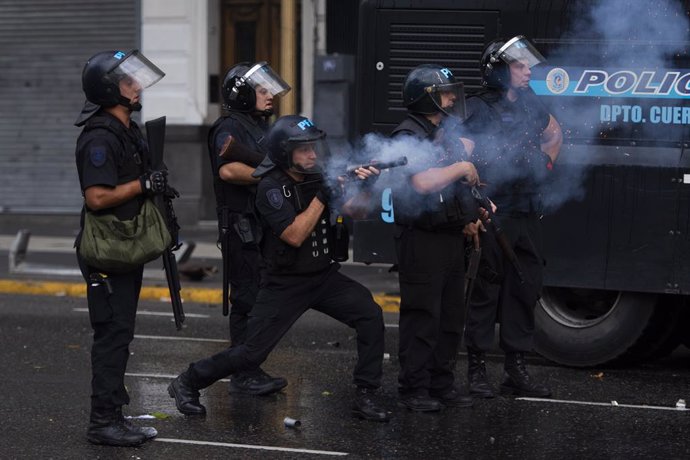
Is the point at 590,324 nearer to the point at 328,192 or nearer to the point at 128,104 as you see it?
the point at 328,192

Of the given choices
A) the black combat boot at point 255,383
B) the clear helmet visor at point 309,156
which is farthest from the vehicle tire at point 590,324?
the clear helmet visor at point 309,156

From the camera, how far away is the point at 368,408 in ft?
24.3

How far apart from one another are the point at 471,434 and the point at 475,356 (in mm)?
1017

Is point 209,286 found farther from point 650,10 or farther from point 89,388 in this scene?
point 650,10

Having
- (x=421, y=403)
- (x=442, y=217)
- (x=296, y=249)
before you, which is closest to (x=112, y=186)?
(x=296, y=249)

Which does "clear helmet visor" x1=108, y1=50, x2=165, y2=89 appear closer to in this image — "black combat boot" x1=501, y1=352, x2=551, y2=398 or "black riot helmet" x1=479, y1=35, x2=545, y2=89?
"black riot helmet" x1=479, y1=35, x2=545, y2=89

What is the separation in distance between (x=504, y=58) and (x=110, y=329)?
→ 2732 millimetres

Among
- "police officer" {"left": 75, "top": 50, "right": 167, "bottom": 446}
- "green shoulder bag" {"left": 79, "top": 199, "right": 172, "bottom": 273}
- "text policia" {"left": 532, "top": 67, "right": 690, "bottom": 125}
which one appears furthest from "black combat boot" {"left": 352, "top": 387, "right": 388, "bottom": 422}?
"text policia" {"left": 532, "top": 67, "right": 690, "bottom": 125}

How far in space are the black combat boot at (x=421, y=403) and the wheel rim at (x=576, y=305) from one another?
162 cm

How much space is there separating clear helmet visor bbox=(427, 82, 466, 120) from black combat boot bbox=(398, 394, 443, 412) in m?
1.56

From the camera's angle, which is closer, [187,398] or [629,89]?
[187,398]

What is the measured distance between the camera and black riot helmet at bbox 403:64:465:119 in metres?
7.34

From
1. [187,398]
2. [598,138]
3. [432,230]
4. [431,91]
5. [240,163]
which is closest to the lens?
[431,91]

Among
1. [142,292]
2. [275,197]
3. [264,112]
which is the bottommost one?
[142,292]
